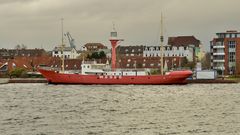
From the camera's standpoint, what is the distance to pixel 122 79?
134750mm

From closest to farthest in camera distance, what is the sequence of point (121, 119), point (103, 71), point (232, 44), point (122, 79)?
1. point (121, 119)
2. point (122, 79)
3. point (103, 71)
4. point (232, 44)

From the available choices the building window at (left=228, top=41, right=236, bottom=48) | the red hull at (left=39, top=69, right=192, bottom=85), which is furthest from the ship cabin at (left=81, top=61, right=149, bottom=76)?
the building window at (left=228, top=41, right=236, bottom=48)

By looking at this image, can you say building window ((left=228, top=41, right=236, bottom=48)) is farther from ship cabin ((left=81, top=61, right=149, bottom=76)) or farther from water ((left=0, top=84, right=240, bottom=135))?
water ((left=0, top=84, right=240, bottom=135))

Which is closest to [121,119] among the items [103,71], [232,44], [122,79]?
[122,79]

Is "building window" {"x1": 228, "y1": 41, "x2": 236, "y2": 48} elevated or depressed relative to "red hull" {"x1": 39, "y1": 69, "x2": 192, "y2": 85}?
elevated

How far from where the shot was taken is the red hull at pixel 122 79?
133500mm

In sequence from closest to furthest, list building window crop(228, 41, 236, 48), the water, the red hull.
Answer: the water < the red hull < building window crop(228, 41, 236, 48)

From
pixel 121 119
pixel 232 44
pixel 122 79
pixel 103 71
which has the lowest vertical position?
pixel 121 119

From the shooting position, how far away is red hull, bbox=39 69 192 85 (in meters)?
134

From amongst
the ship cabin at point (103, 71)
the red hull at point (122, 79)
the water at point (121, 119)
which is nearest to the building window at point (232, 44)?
the red hull at point (122, 79)

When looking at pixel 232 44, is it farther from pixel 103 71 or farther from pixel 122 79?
pixel 122 79

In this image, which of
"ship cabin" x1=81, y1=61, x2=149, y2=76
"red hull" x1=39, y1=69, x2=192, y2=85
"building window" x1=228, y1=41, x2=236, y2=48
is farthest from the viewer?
"building window" x1=228, y1=41, x2=236, y2=48

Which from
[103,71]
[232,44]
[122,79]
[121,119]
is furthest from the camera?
[232,44]

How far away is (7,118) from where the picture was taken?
176ft
